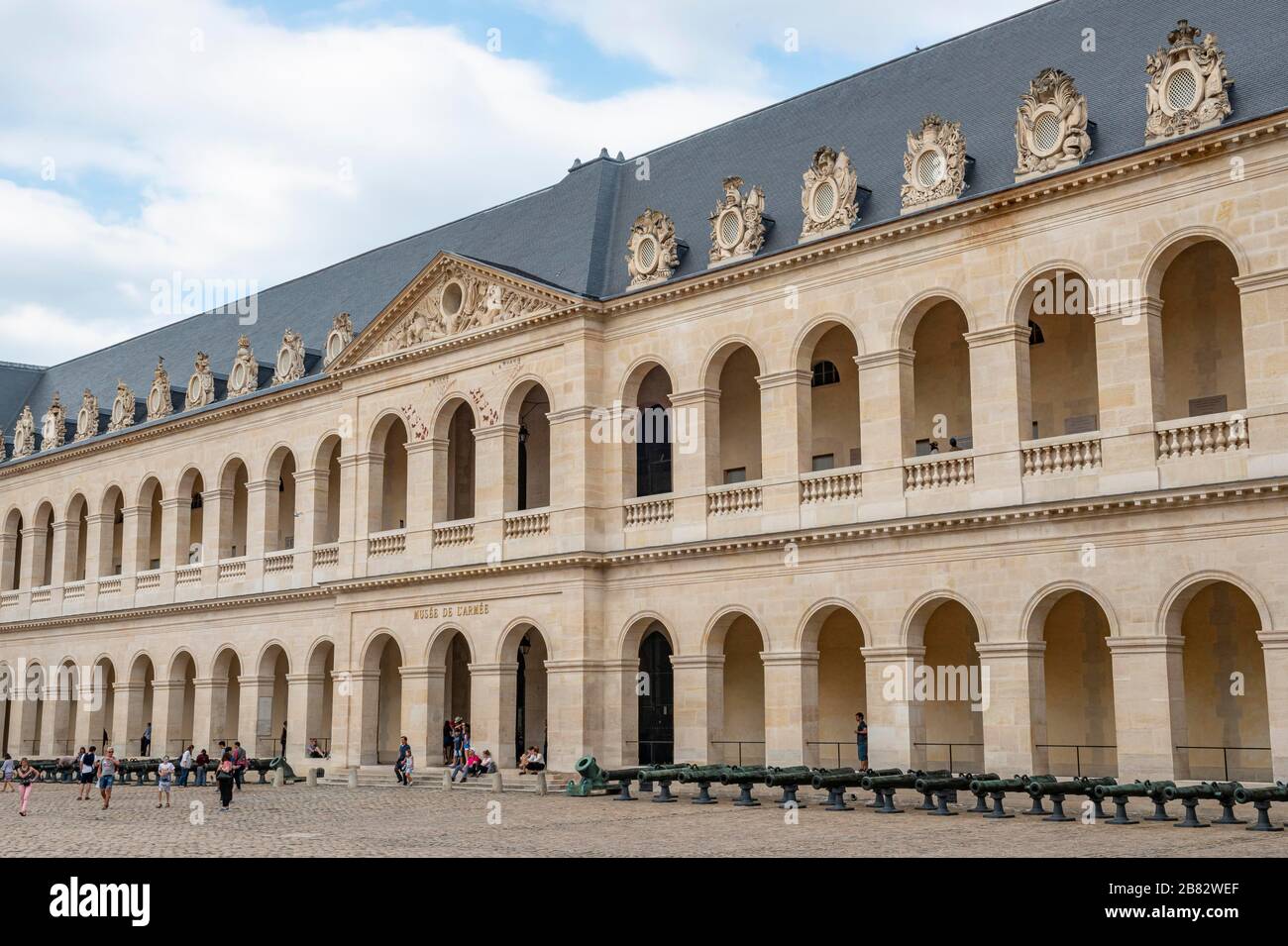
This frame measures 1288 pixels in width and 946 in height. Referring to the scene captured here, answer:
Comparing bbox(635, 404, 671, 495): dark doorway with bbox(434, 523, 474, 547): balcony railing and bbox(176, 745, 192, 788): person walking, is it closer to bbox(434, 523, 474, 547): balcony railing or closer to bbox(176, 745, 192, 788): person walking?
bbox(434, 523, 474, 547): balcony railing

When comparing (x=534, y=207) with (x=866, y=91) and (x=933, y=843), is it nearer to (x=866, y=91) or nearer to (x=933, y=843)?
(x=866, y=91)

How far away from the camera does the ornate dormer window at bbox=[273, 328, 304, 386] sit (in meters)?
47.9

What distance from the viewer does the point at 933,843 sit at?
68.7ft

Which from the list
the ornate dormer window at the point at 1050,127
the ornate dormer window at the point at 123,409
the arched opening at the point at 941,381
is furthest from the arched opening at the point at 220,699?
the ornate dormer window at the point at 1050,127

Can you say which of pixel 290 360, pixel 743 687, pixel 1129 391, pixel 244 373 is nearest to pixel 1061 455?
pixel 1129 391

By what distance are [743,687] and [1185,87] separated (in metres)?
18.7

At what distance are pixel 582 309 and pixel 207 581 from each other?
2026cm

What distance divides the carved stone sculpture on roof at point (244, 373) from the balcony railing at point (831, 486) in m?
23.6

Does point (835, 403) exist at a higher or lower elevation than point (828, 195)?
lower

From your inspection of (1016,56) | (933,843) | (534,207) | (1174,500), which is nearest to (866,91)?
(1016,56)

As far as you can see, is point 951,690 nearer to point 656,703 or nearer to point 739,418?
point 739,418

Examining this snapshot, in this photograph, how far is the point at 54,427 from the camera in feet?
193

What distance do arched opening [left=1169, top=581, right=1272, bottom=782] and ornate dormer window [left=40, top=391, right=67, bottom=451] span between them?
45.1m

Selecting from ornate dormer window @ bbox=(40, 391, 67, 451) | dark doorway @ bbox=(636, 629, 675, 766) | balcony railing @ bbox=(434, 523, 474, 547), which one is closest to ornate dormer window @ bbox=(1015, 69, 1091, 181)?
dark doorway @ bbox=(636, 629, 675, 766)
